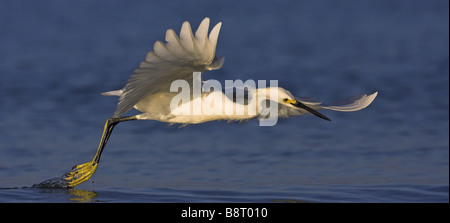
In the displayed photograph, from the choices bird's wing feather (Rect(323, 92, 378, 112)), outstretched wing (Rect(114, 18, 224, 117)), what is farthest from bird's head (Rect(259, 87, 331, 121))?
outstretched wing (Rect(114, 18, 224, 117))

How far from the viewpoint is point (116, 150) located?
10.7 meters

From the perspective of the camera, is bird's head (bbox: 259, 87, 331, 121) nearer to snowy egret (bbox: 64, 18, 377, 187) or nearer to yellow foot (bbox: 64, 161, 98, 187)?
snowy egret (bbox: 64, 18, 377, 187)

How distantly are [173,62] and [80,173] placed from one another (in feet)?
8.37

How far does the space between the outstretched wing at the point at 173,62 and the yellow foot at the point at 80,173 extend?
1.42m

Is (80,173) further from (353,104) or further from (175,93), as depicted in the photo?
(353,104)

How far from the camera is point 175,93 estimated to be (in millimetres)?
8539

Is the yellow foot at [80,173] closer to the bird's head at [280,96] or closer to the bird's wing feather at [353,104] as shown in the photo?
the bird's head at [280,96]

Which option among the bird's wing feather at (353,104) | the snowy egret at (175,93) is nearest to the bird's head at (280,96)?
the snowy egret at (175,93)

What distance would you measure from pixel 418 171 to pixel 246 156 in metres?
2.23

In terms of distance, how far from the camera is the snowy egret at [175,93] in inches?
271

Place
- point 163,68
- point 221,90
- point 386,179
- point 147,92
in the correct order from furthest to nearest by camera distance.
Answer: point 386,179 → point 221,90 → point 147,92 → point 163,68

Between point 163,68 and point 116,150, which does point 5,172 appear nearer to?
point 116,150

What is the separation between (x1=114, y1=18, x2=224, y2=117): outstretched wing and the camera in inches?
269

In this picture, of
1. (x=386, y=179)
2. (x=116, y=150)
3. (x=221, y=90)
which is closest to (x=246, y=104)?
(x=221, y=90)
